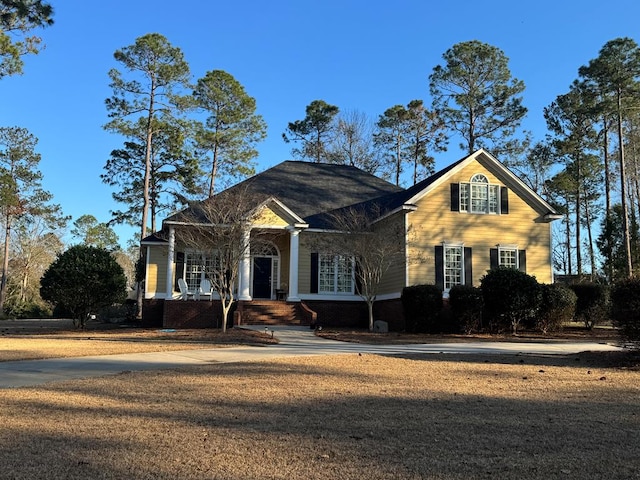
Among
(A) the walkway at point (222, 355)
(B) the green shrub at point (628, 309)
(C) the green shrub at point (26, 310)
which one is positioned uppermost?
(B) the green shrub at point (628, 309)

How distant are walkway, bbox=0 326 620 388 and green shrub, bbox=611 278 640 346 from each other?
2324mm

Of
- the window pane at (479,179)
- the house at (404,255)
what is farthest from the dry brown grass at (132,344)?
the window pane at (479,179)

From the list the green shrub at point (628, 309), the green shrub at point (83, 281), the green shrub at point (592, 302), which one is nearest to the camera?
the green shrub at point (628, 309)

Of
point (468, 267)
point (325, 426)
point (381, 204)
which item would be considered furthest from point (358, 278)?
point (325, 426)

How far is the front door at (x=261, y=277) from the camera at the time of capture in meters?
24.4

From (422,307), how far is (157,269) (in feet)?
37.1

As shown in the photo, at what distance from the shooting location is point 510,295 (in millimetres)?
18922

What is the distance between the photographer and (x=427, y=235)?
22.2 meters

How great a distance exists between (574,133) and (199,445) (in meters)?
37.8

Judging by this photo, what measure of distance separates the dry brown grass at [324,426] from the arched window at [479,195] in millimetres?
13931

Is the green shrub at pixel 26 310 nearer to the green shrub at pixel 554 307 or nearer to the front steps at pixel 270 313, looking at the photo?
the front steps at pixel 270 313

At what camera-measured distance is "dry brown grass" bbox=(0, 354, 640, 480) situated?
14.3ft

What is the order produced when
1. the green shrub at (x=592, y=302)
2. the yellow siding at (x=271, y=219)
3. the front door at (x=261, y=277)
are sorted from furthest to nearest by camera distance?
the front door at (x=261, y=277)
the yellow siding at (x=271, y=219)
the green shrub at (x=592, y=302)

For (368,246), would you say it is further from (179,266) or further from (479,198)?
(179,266)
